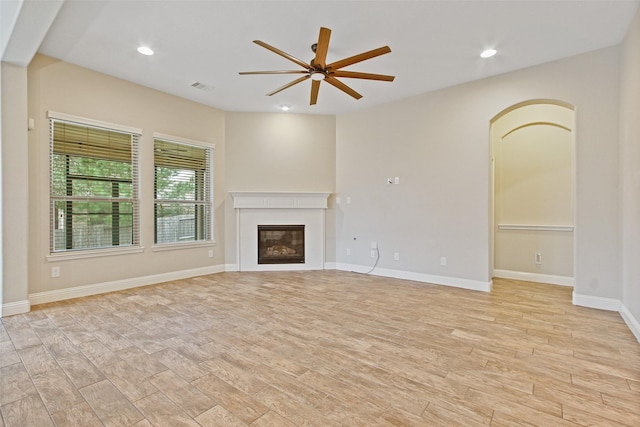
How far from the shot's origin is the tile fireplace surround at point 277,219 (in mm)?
5629

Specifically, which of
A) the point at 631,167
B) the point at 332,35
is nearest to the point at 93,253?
the point at 332,35

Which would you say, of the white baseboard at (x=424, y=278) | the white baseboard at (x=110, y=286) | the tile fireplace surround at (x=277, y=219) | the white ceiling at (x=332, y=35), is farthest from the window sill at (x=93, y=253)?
the white baseboard at (x=424, y=278)

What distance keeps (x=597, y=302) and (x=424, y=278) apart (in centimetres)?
201

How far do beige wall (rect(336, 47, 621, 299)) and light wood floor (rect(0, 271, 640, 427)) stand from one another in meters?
0.88

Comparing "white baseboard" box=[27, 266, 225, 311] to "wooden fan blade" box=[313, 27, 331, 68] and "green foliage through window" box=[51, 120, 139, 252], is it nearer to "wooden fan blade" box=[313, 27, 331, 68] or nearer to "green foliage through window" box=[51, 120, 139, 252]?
"green foliage through window" box=[51, 120, 139, 252]

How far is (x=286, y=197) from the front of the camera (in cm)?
571

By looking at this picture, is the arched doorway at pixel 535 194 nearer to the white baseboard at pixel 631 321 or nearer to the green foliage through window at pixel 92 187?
the white baseboard at pixel 631 321

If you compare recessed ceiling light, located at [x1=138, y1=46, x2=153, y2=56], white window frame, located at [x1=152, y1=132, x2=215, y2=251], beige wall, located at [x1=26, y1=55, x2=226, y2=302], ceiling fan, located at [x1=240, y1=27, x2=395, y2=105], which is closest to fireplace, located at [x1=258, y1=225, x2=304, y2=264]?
beige wall, located at [x1=26, y1=55, x2=226, y2=302]

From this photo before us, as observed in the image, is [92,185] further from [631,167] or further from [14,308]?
[631,167]

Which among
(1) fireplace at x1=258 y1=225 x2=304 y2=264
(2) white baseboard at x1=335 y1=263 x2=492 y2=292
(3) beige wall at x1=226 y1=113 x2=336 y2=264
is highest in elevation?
(3) beige wall at x1=226 y1=113 x2=336 y2=264

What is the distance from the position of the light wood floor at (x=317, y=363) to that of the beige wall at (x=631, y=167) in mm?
396

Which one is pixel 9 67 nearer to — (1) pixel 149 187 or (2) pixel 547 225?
(1) pixel 149 187

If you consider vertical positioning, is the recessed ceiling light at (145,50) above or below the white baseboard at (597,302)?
above

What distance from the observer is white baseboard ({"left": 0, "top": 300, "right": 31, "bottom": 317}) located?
3.17 meters
